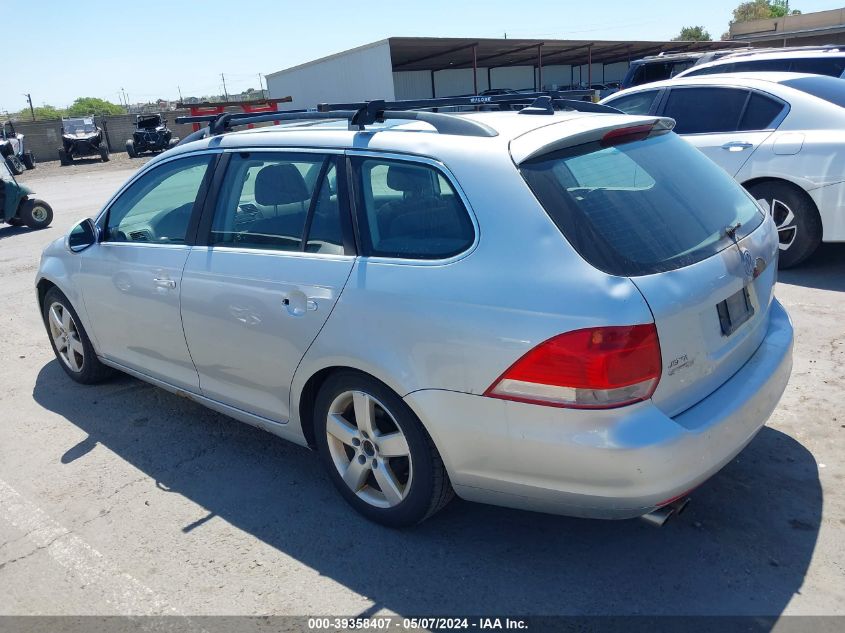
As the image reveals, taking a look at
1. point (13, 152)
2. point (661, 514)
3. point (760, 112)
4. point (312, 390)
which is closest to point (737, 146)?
point (760, 112)

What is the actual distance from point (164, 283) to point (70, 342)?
1.58 m

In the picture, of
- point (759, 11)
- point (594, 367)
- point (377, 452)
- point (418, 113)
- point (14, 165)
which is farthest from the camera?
point (759, 11)

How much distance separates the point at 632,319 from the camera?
2379 mm

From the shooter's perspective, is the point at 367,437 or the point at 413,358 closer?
the point at 413,358

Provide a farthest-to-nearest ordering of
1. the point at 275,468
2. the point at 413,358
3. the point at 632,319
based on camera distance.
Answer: the point at 275,468
the point at 413,358
the point at 632,319

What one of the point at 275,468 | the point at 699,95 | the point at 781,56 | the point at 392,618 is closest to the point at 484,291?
the point at 392,618

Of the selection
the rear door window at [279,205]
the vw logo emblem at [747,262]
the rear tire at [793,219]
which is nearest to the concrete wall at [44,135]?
the rear tire at [793,219]

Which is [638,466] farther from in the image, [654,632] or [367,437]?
[367,437]

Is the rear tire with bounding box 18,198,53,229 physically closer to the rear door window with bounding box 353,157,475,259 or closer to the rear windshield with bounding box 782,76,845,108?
the rear door window with bounding box 353,157,475,259

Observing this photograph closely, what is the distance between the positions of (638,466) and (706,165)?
1653 millimetres

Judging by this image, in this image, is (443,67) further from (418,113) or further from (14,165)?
(418,113)

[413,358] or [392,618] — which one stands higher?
[413,358]

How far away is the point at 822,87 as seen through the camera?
6.45m

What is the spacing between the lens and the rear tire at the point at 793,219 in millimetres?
6098
